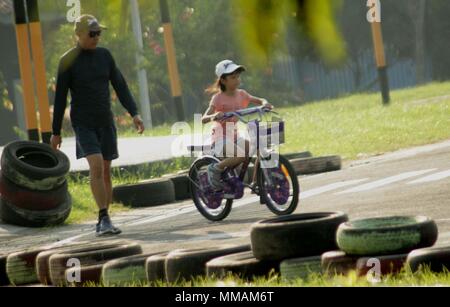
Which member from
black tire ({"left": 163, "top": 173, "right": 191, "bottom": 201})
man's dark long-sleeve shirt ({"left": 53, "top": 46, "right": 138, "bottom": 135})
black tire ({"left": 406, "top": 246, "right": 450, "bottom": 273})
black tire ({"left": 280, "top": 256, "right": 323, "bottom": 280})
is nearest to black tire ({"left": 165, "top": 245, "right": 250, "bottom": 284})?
black tire ({"left": 280, "top": 256, "right": 323, "bottom": 280})

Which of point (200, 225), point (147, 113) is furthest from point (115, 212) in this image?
point (147, 113)

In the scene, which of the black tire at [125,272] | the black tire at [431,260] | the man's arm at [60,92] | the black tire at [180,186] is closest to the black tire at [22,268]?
the black tire at [125,272]

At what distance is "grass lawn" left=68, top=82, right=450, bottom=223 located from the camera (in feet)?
67.3

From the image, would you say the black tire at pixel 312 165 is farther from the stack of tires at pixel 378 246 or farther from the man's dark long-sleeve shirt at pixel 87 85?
the stack of tires at pixel 378 246

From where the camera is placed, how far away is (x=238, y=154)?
44.9ft

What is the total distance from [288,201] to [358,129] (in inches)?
521

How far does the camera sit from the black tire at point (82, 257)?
9695mm

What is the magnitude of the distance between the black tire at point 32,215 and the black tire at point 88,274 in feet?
18.0

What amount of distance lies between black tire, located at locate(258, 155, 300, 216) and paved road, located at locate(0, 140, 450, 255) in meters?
0.19

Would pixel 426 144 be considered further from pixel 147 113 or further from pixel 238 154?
pixel 147 113

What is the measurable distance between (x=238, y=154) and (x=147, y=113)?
23.5 meters

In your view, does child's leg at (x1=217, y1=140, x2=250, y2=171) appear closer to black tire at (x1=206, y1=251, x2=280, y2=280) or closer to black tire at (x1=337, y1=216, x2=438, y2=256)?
black tire at (x1=206, y1=251, x2=280, y2=280)
